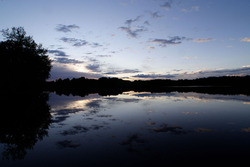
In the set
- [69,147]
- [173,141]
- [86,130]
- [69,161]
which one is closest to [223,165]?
[173,141]

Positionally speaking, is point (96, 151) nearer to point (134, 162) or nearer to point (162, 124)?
point (134, 162)

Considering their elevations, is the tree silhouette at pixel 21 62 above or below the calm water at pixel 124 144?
above

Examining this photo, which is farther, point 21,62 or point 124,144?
point 21,62

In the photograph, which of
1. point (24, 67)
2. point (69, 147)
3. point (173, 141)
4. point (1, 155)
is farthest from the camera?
point (24, 67)

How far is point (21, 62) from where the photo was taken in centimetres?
5038

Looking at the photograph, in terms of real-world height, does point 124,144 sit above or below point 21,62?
below

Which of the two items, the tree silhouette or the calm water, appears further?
the tree silhouette

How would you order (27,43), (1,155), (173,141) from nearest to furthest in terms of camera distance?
(1,155) → (173,141) → (27,43)

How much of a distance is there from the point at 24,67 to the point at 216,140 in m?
57.8

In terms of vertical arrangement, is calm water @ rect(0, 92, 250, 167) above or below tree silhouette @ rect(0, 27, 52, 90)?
below

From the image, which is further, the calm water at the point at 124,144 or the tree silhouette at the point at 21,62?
the tree silhouette at the point at 21,62

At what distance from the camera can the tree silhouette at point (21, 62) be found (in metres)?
49.2

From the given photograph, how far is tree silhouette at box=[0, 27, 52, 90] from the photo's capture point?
1938 inches

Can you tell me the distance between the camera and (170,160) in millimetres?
7328
